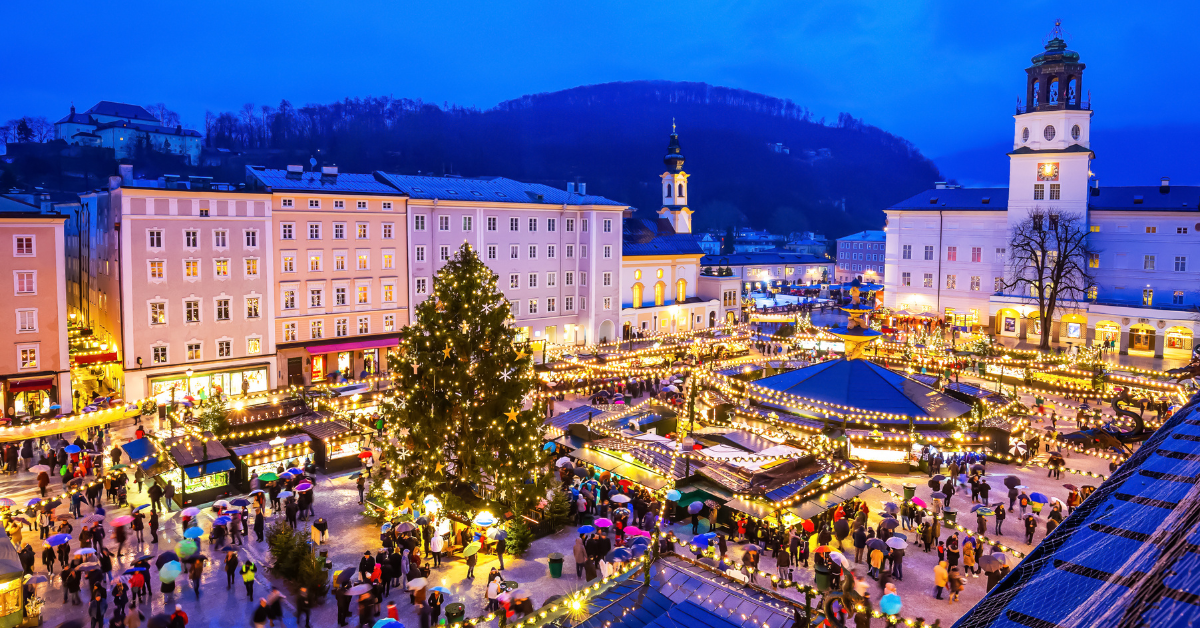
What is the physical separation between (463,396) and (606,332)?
3547 centimetres

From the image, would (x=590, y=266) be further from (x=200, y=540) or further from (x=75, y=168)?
(x=75, y=168)

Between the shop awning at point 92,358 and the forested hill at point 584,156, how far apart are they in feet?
179

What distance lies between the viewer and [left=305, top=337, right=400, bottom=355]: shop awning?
39031 millimetres

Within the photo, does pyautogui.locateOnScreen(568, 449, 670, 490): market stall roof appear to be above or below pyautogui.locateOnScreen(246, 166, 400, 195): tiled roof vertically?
below

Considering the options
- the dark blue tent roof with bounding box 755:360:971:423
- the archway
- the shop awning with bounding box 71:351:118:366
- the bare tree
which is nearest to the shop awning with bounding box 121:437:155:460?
the shop awning with bounding box 71:351:118:366

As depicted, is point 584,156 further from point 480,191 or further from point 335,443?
point 335,443

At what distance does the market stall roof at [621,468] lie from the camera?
2058 centimetres

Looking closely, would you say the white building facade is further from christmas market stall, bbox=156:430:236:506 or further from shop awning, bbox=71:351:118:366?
shop awning, bbox=71:351:118:366

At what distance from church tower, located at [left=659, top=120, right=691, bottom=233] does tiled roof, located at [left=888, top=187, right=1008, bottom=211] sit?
1931 cm

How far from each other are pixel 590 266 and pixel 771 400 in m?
24.4

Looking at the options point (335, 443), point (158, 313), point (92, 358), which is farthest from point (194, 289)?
point (335, 443)

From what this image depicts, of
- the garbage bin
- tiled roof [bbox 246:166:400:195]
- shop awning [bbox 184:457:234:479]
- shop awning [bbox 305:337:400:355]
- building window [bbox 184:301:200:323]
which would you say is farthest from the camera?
shop awning [bbox 305:337:400:355]

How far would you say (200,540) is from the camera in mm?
18812

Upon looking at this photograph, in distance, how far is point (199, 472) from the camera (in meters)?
21.6
